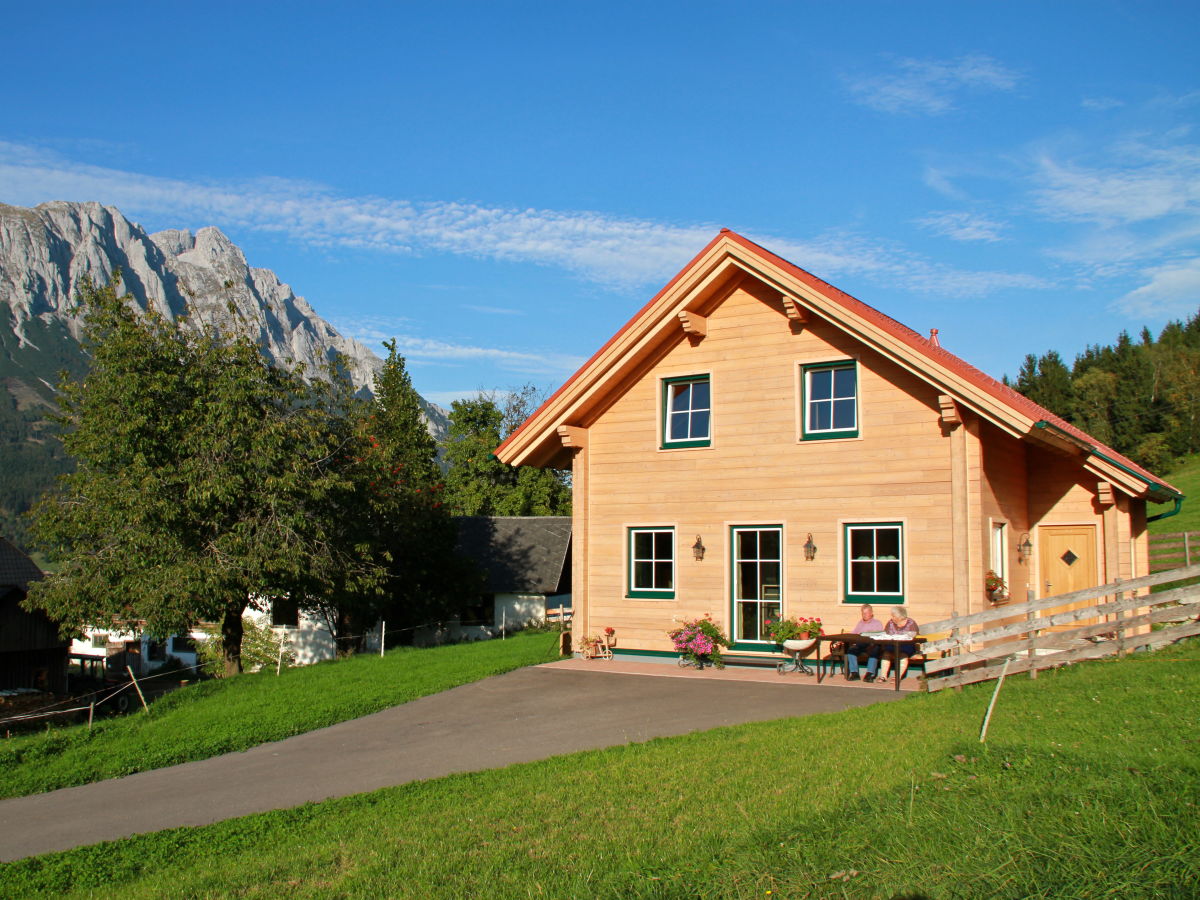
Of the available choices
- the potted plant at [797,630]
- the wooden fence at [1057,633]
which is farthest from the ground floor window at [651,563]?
the wooden fence at [1057,633]

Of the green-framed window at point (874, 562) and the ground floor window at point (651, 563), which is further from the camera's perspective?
the ground floor window at point (651, 563)

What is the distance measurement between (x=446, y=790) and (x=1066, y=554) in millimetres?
13676

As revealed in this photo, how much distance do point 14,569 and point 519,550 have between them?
→ 759 inches

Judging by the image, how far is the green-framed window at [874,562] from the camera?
15.0 m

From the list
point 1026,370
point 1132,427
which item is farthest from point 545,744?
point 1026,370

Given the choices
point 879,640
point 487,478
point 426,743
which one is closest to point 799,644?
point 879,640

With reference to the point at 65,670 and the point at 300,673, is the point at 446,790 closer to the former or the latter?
the point at 300,673

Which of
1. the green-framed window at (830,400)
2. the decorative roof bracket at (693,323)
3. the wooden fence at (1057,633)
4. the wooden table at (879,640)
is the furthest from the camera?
the decorative roof bracket at (693,323)

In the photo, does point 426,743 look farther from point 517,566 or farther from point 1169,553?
point 517,566

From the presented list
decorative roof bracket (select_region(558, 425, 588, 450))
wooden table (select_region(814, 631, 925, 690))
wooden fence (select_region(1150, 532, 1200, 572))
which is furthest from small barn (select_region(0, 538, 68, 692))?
wooden fence (select_region(1150, 532, 1200, 572))

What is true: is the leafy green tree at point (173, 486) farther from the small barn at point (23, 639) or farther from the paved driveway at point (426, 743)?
the small barn at point (23, 639)

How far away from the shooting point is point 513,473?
59.9 metres

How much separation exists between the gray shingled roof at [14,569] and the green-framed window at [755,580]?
86.4 ft

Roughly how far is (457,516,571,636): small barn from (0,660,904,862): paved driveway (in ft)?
77.4
